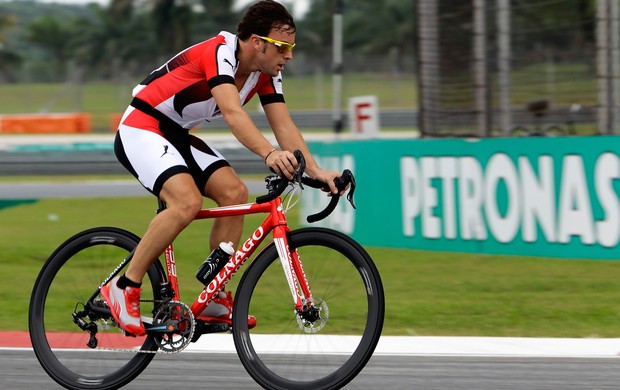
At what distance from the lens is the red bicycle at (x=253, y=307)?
5.23 m

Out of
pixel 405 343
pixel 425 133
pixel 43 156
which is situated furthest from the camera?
pixel 43 156

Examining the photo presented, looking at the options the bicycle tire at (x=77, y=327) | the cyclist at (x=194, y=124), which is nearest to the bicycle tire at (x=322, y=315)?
the cyclist at (x=194, y=124)

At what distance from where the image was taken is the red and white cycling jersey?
530 centimetres

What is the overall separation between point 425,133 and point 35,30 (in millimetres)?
72687

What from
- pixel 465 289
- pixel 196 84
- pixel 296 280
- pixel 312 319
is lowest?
pixel 465 289

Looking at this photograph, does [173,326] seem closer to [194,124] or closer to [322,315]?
[322,315]

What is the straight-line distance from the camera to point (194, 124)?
5672 mm

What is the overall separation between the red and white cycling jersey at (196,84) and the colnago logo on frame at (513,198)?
452 centimetres

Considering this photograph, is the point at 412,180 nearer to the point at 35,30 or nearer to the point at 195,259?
the point at 195,259

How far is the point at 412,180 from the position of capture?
10781 mm

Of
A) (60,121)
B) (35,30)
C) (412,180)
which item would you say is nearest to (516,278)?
(412,180)

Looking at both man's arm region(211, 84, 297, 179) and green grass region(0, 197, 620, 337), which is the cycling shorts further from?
green grass region(0, 197, 620, 337)

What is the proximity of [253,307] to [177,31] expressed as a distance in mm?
55256

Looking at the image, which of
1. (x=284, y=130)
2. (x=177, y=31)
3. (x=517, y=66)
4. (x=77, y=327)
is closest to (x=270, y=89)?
(x=284, y=130)
